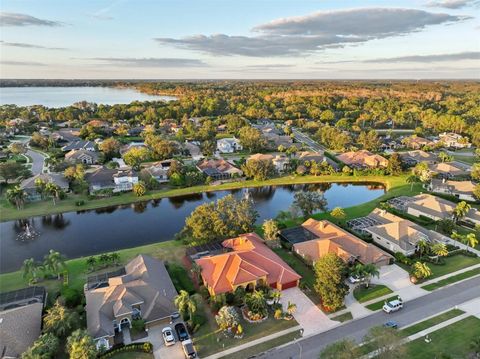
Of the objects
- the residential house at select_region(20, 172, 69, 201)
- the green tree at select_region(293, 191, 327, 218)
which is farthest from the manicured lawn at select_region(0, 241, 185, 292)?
the residential house at select_region(20, 172, 69, 201)

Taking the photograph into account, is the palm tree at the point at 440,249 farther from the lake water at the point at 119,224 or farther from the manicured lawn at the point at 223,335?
the lake water at the point at 119,224

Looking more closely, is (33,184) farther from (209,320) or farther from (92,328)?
(209,320)

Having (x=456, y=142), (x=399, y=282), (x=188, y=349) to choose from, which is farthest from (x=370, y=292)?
(x=456, y=142)

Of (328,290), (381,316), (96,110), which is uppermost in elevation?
(96,110)

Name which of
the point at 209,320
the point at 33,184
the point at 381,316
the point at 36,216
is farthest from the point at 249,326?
the point at 33,184

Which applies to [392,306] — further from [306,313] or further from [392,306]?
[306,313]

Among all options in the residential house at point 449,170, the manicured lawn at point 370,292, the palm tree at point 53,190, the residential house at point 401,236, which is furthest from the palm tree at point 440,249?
the palm tree at point 53,190
